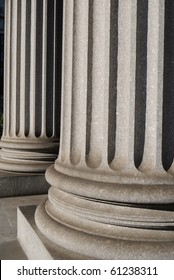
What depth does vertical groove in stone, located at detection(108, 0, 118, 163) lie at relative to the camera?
6.04m

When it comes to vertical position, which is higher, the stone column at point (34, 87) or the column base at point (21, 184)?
the stone column at point (34, 87)

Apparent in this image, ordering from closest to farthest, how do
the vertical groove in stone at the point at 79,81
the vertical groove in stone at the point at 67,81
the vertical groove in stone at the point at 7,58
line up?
the vertical groove in stone at the point at 79,81, the vertical groove in stone at the point at 67,81, the vertical groove in stone at the point at 7,58

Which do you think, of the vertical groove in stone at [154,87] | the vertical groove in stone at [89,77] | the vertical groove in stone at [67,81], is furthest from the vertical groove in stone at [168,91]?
the vertical groove in stone at [67,81]

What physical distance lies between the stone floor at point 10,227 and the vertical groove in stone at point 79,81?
227 centimetres

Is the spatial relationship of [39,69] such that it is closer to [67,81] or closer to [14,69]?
[14,69]

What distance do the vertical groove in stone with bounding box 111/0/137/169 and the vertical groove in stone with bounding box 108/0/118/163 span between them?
0.06m

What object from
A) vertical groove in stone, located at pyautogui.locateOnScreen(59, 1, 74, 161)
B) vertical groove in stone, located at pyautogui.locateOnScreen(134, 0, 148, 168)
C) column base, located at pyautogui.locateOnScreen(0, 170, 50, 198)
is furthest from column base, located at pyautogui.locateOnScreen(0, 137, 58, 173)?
vertical groove in stone, located at pyautogui.locateOnScreen(134, 0, 148, 168)

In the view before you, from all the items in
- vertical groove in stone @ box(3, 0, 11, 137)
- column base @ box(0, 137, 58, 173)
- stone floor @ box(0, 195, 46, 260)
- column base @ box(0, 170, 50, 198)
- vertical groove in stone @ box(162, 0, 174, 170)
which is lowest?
stone floor @ box(0, 195, 46, 260)

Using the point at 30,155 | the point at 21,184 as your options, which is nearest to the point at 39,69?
the point at 30,155

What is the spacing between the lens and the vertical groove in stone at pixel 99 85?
617 cm

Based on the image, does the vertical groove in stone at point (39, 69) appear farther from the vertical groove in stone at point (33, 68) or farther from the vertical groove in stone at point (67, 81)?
the vertical groove in stone at point (67, 81)

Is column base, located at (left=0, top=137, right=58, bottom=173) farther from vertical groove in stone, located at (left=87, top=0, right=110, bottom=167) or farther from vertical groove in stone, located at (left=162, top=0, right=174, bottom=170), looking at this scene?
vertical groove in stone, located at (left=162, top=0, right=174, bottom=170)

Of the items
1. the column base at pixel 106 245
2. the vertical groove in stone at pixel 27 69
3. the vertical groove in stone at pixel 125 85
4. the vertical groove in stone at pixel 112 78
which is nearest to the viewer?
the column base at pixel 106 245

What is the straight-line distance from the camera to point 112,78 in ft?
20.0
